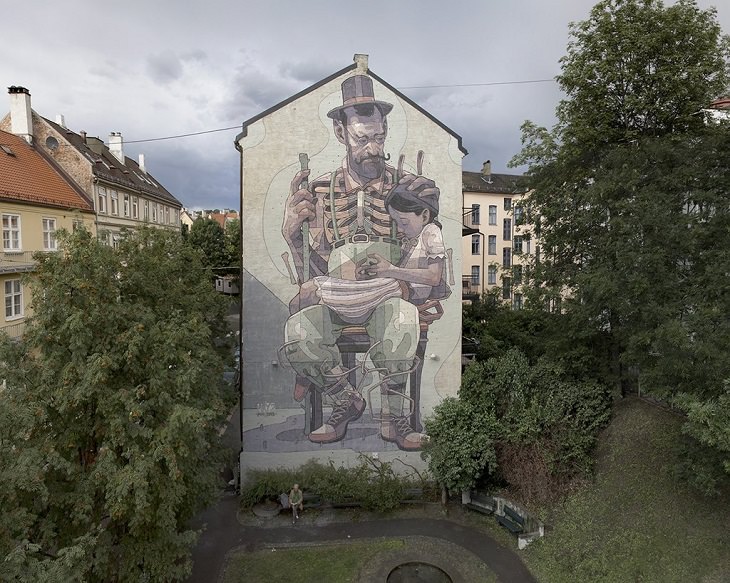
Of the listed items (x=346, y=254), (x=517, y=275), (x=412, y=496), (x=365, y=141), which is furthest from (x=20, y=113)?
(x=412, y=496)

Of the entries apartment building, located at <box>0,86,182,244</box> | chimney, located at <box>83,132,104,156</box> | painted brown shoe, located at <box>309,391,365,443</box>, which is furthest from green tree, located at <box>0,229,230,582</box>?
chimney, located at <box>83,132,104,156</box>

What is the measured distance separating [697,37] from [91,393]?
64.9 feet

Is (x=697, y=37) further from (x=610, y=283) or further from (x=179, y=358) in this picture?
(x=179, y=358)

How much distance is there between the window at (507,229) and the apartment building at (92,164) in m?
30.7

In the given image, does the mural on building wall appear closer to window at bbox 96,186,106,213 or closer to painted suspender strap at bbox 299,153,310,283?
painted suspender strap at bbox 299,153,310,283

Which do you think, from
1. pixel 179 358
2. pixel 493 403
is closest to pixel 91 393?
pixel 179 358

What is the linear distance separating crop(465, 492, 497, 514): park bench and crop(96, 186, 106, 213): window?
27797 mm

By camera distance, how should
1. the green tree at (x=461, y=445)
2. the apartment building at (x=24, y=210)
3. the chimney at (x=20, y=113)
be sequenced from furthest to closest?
1. the chimney at (x=20, y=113)
2. the apartment building at (x=24, y=210)
3. the green tree at (x=461, y=445)

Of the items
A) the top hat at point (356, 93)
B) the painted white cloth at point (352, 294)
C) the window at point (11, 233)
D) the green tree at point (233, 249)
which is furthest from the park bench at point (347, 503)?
the green tree at point (233, 249)

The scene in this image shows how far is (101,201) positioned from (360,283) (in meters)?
22.6

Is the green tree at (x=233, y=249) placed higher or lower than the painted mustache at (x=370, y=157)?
lower

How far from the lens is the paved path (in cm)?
1360

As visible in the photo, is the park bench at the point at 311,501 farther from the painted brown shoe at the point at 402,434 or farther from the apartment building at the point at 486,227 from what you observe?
the apartment building at the point at 486,227

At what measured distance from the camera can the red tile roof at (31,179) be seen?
22.8 meters
